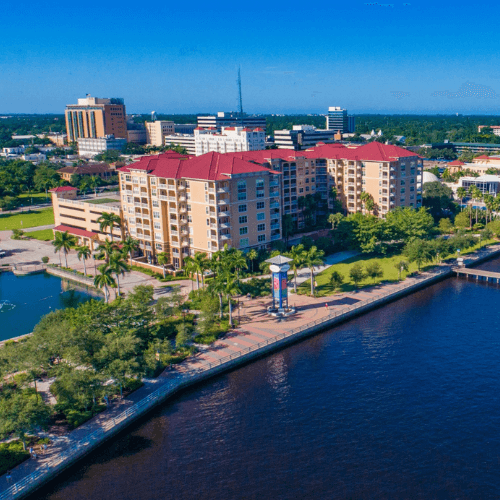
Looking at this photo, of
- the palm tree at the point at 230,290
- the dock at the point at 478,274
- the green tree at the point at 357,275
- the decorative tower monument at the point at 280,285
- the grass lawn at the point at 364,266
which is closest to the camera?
the palm tree at the point at 230,290

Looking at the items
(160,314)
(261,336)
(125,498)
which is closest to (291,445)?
(125,498)

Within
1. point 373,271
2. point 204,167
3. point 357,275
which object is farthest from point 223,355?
point 204,167

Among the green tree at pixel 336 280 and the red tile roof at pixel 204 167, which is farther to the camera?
the red tile roof at pixel 204 167

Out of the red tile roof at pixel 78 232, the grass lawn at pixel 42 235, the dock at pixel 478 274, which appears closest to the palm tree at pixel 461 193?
the dock at pixel 478 274

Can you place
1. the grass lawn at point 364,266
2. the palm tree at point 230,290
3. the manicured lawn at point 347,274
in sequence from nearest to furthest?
the palm tree at point 230,290 < the manicured lawn at point 347,274 < the grass lawn at point 364,266

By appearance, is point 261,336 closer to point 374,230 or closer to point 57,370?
point 57,370

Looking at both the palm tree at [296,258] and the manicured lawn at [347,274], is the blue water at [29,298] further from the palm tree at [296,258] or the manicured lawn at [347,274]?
the manicured lawn at [347,274]

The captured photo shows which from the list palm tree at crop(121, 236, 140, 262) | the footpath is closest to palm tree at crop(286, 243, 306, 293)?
the footpath
